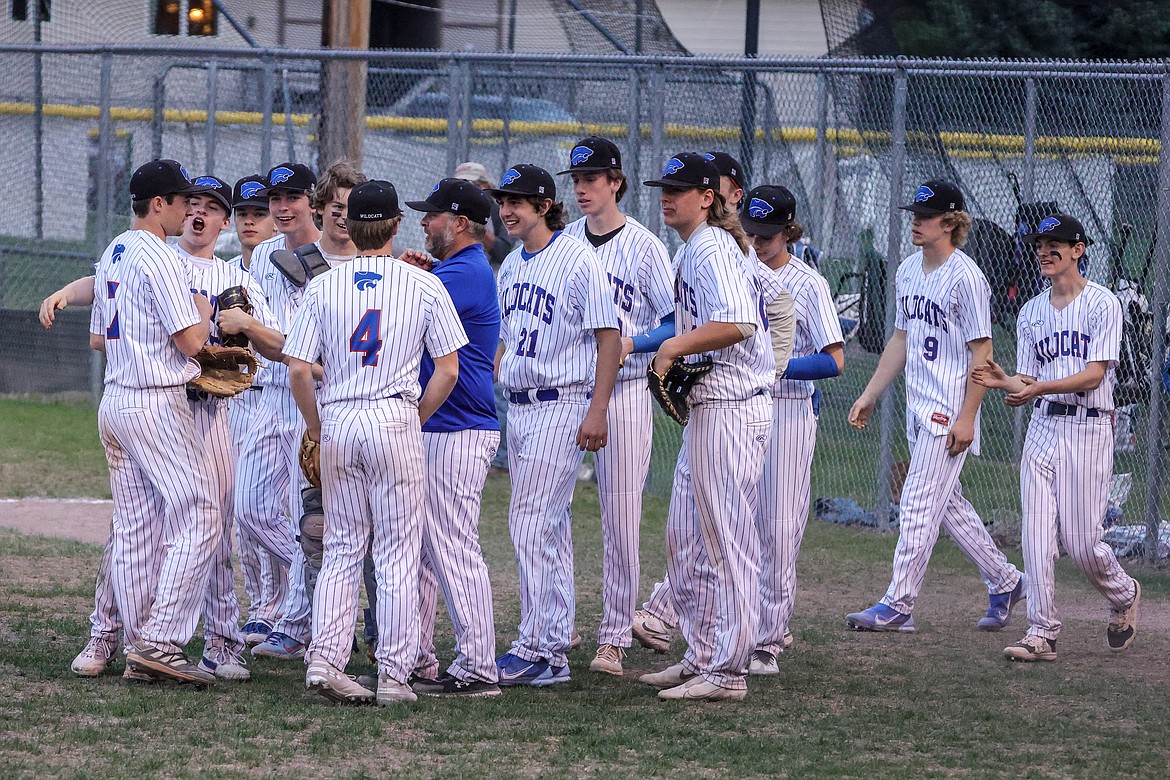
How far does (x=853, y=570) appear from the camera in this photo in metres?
8.95

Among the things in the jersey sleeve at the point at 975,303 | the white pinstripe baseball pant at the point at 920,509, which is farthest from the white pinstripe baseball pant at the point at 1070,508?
the jersey sleeve at the point at 975,303

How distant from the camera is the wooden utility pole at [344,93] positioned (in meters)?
11.8

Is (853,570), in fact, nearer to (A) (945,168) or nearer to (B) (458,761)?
(A) (945,168)

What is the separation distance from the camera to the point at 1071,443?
710cm

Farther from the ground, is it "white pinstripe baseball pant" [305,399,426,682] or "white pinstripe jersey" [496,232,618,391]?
"white pinstripe jersey" [496,232,618,391]

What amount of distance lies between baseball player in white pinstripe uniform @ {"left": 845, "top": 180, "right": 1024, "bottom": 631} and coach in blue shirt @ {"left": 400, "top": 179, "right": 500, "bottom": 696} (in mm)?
2279

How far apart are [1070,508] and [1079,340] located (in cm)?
77

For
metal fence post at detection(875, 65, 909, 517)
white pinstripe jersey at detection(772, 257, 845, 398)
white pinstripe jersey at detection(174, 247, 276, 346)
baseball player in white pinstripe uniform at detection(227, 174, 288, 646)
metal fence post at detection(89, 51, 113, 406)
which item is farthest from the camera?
metal fence post at detection(89, 51, 113, 406)

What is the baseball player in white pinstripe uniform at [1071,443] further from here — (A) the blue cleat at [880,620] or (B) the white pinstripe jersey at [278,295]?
(B) the white pinstripe jersey at [278,295]

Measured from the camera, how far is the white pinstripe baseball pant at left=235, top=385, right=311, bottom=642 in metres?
6.66

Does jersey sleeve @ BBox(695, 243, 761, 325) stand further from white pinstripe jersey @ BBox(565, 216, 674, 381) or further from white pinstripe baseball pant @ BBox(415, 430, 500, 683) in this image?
white pinstripe baseball pant @ BBox(415, 430, 500, 683)

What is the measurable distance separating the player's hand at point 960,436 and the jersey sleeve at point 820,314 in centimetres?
84

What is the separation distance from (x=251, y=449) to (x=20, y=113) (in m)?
9.02

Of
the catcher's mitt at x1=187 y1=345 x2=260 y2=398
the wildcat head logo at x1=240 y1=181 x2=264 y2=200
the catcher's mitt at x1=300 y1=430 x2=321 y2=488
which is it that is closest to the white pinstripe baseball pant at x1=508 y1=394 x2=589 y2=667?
the catcher's mitt at x1=300 y1=430 x2=321 y2=488
